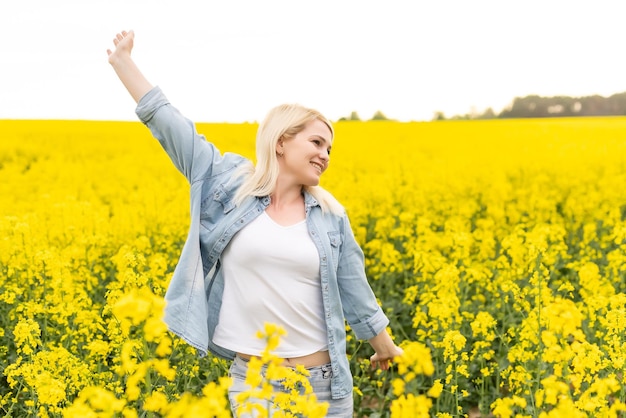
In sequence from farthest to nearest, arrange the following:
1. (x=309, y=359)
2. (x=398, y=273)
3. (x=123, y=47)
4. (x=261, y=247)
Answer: (x=398, y=273) < (x=123, y=47) < (x=309, y=359) < (x=261, y=247)

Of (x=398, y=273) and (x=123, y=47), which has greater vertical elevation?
(x=123, y=47)

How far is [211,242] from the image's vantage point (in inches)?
118

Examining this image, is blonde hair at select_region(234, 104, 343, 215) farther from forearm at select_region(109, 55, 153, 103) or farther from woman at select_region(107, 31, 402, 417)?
forearm at select_region(109, 55, 153, 103)

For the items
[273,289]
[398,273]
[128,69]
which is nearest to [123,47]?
[128,69]

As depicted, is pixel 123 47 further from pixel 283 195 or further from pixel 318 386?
pixel 318 386

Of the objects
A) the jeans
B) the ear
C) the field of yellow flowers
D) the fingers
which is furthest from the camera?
the fingers

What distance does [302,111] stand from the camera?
291cm

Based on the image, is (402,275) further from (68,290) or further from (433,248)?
(68,290)

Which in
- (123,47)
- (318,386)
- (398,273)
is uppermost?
(123,47)

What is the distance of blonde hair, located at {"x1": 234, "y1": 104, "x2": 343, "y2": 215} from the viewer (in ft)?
9.52

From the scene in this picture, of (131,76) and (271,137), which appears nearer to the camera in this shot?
(271,137)

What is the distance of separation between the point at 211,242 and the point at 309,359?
23.6 inches

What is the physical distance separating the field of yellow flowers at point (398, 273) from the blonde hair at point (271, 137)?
59cm

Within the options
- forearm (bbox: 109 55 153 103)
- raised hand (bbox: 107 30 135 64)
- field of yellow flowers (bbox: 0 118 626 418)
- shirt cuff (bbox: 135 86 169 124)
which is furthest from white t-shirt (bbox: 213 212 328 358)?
raised hand (bbox: 107 30 135 64)
